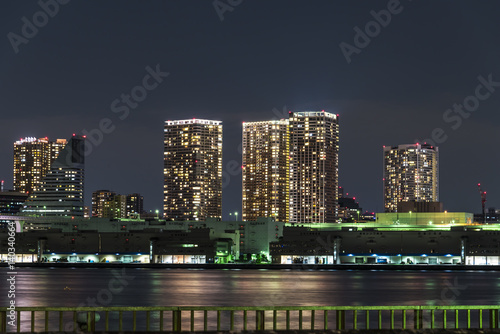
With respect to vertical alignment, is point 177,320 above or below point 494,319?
above

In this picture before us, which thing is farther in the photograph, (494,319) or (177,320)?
(494,319)

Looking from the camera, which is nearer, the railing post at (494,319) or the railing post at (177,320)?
the railing post at (177,320)

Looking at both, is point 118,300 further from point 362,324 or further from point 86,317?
point 86,317

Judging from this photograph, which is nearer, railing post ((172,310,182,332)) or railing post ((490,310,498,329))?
railing post ((172,310,182,332))

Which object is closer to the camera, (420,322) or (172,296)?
(420,322)

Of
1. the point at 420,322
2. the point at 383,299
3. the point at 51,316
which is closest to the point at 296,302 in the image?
the point at 383,299

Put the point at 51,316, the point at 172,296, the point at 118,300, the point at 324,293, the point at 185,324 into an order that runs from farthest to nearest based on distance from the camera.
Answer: the point at 324,293, the point at 172,296, the point at 118,300, the point at 51,316, the point at 185,324

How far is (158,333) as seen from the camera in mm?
31688

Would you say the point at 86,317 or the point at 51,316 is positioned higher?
the point at 86,317

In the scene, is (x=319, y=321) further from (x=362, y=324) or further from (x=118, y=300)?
(x=118, y=300)

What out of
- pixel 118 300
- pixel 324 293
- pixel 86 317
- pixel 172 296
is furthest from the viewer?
pixel 324 293

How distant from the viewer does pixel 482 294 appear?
10188 centimetres

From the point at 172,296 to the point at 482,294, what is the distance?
38.1 meters

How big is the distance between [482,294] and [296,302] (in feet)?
107
